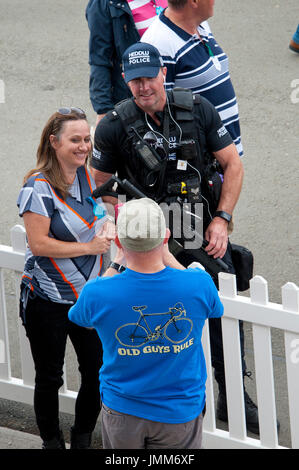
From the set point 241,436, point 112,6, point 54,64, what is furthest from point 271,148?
point 241,436

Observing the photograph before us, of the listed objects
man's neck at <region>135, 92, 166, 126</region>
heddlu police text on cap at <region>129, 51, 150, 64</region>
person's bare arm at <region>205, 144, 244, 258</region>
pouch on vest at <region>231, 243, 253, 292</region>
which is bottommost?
pouch on vest at <region>231, 243, 253, 292</region>

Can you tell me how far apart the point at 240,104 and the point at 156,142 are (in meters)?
3.98

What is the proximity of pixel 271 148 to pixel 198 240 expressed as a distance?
3.21 metres

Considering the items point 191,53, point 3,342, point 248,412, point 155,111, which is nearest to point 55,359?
point 3,342

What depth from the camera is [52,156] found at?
391 cm

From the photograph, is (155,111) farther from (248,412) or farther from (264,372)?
(248,412)

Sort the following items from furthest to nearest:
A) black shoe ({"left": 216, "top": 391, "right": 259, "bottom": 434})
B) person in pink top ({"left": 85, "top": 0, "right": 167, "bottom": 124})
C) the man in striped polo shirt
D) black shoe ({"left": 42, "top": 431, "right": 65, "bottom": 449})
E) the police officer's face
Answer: person in pink top ({"left": 85, "top": 0, "right": 167, "bottom": 124}) < the man in striped polo shirt < black shoe ({"left": 216, "top": 391, "right": 259, "bottom": 434}) < black shoe ({"left": 42, "top": 431, "right": 65, "bottom": 449}) < the police officer's face

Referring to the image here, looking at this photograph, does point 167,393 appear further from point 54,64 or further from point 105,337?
point 54,64

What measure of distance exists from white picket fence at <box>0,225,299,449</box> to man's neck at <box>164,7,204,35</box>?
4.95 ft

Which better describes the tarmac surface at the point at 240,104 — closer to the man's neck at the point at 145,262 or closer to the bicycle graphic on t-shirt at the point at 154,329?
the bicycle graphic on t-shirt at the point at 154,329

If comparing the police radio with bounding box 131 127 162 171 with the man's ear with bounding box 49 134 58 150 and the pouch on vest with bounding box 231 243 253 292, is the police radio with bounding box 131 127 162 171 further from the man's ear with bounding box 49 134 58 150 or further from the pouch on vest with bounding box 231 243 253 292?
the pouch on vest with bounding box 231 243 253 292

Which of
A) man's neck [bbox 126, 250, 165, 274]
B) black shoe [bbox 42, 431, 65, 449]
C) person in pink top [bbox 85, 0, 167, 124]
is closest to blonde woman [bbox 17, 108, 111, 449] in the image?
black shoe [bbox 42, 431, 65, 449]

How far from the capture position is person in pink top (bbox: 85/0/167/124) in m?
5.39
